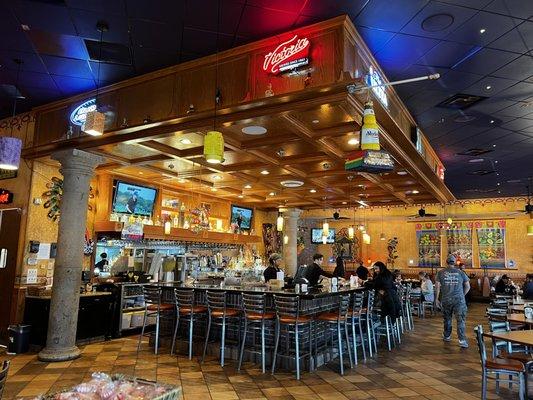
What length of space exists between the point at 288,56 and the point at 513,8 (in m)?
2.46

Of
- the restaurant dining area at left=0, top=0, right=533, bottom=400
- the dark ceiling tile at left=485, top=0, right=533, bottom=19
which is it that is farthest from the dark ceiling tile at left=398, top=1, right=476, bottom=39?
the dark ceiling tile at left=485, top=0, right=533, bottom=19

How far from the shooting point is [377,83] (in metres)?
5.23

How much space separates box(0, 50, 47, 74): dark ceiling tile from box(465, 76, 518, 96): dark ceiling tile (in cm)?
644

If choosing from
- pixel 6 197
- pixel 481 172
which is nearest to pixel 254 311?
pixel 6 197

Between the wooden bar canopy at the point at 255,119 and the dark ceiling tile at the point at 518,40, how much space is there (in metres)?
1.46

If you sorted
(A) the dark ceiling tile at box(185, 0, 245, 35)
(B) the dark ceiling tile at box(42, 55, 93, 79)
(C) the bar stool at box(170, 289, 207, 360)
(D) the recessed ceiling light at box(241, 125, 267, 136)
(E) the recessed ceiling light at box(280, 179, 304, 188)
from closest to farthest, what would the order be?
(A) the dark ceiling tile at box(185, 0, 245, 35) < (B) the dark ceiling tile at box(42, 55, 93, 79) < (D) the recessed ceiling light at box(241, 125, 267, 136) < (C) the bar stool at box(170, 289, 207, 360) < (E) the recessed ceiling light at box(280, 179, 304, 188)

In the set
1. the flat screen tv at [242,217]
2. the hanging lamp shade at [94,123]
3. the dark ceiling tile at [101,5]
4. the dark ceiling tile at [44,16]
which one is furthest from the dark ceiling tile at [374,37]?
the flat screen tv at [242,217]

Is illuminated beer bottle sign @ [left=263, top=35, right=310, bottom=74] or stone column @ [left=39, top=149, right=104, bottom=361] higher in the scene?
illuminated beer bottle sign @ [left=263, top=35, right=310, bottom=74]

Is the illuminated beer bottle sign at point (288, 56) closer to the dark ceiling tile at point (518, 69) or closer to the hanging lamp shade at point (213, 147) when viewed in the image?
the hanging lamp shade at point (213, 147)

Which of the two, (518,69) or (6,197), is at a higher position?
(518,69)

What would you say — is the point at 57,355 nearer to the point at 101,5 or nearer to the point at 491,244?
the point at 101,5

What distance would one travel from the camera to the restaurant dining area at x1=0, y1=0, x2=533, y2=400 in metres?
4.57

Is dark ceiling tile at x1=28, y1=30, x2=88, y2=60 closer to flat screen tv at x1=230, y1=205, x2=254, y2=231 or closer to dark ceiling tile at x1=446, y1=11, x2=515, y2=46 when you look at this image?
dark ceiling tile at x1=446, y1=11, x2=515, y2=46

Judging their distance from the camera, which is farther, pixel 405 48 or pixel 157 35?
pixel 405 48
